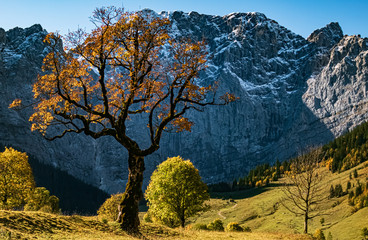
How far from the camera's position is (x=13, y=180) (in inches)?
2328

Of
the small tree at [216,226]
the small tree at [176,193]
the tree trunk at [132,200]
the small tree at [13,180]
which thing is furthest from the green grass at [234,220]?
the small tree at [13,180]

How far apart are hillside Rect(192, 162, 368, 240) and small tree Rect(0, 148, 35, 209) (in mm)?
74203

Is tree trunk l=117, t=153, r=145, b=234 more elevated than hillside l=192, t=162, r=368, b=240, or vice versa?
tree trunk l=117, t=153, r=145, b=234

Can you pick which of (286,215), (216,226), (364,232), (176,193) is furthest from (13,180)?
(286,215)

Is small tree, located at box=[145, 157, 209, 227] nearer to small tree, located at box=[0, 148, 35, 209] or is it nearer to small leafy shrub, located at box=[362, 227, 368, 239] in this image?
small tree, located at box=[0, 148, 35, 209]

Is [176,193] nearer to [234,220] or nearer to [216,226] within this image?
[216,226]

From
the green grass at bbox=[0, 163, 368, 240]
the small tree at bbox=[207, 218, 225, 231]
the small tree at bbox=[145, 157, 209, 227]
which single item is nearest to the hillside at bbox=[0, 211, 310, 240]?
the green grass at bbox=[0, 163, 368, 240]

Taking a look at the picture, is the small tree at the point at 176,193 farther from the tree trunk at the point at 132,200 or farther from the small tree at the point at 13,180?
the tree trunk at the point at 132,200

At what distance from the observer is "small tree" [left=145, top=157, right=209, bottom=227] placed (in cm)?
5406

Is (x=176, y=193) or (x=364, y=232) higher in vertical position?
(x=176, y=193)

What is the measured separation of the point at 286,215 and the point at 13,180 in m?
121

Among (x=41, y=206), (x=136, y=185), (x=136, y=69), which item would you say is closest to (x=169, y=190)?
(x=136, y=185)

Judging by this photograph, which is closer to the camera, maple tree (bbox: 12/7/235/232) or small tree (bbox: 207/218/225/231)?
maple tree (bbox: 12/7/235/232)

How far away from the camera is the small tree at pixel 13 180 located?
58.7m
